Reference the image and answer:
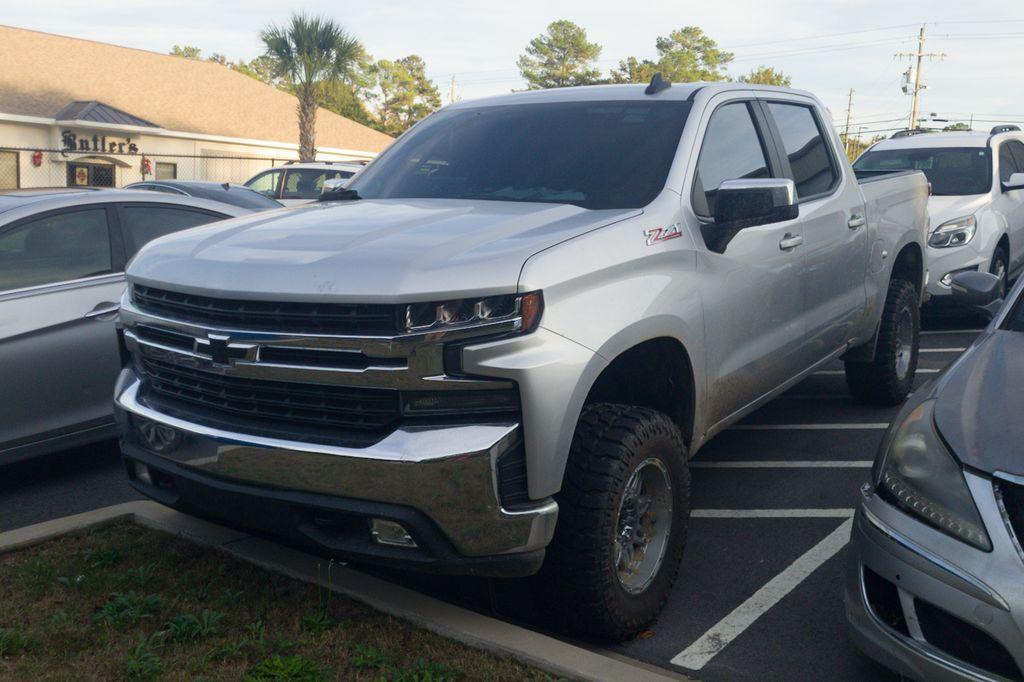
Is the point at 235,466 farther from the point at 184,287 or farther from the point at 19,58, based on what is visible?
the point at 19,58

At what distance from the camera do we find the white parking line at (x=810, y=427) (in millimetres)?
6914

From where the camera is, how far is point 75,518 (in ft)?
15.7

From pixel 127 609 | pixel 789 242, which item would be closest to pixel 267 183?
pixel 789 242

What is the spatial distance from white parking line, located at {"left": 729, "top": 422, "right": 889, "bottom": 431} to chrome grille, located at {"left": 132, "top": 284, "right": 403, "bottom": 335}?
405cm

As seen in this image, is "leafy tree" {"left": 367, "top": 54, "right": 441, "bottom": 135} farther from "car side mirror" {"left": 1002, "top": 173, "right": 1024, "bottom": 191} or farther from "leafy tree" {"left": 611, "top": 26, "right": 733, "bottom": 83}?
"car side mirror" {"left": 1002, "top": 173, "right": 1024, "bottom": 191}

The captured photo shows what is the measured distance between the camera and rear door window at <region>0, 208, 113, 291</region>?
18.0 ft

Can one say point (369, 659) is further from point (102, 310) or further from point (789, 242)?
point (102, 310)

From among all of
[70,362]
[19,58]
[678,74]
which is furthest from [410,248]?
[678,74]

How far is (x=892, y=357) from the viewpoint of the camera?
694 centimetres

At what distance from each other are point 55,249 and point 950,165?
9.37 meters

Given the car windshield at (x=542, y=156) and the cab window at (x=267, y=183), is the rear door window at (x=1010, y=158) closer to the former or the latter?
the car windshield at (x=542, y=156)

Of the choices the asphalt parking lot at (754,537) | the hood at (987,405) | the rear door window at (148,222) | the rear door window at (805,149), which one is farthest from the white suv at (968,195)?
the rear door window at (148,222)

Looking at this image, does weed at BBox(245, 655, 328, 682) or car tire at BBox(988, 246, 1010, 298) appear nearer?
weed at BBox(245, 655, 328, 682)

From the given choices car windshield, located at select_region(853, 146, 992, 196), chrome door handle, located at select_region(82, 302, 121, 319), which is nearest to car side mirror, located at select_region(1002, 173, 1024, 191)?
car windshield, located at select_region(853, 146, 992, 196)
